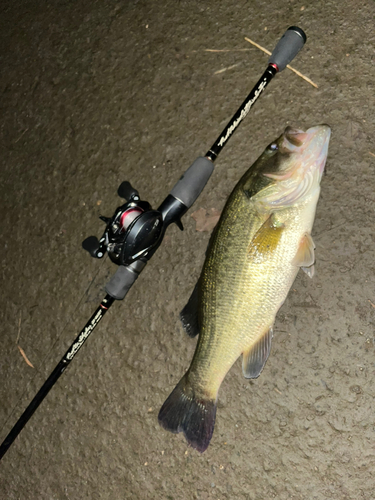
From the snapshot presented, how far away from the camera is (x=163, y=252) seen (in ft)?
7.79

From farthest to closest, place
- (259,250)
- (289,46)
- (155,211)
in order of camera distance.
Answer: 1. (289,46)
2. (155,211)
3. (259,250)

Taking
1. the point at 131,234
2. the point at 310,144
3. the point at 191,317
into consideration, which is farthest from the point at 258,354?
the point at 310,144

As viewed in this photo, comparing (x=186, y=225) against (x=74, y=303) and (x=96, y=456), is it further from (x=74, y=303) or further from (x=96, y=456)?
(x=96, y=456)

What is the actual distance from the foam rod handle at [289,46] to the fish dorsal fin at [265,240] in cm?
80

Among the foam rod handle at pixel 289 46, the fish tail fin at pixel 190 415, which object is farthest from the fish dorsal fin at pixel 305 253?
the foam rod handle at pixel 289 46

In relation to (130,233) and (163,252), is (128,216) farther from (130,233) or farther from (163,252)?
(163,252)

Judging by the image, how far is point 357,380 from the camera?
2.00 m

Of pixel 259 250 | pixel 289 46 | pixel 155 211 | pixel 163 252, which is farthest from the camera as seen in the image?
pixel 163 252

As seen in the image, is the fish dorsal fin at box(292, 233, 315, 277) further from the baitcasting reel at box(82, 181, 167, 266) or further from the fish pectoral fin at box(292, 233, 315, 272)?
the baitcasting reel at box(82, 181, 167, 266)

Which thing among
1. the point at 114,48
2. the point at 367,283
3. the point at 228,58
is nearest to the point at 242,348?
the point at 367,283

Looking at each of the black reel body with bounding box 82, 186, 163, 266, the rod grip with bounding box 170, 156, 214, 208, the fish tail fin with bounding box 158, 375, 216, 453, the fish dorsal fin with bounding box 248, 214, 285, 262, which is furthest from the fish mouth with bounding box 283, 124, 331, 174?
the fish tail fin with bounding box 158, 375, 216, 453

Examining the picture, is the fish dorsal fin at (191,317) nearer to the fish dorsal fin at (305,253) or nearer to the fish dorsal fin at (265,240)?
the fish dorsal fin at (265,240)

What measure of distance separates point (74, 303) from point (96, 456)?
0.85 metres

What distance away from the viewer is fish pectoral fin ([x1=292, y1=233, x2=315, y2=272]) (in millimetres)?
1813
